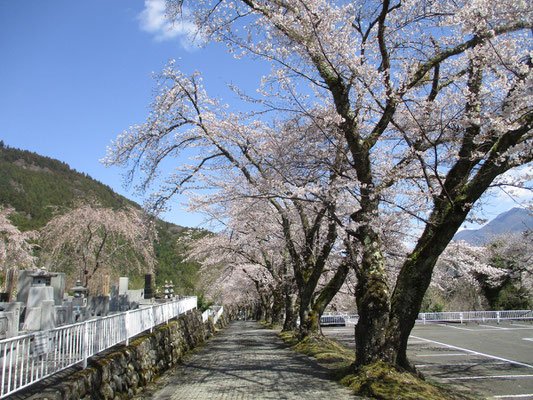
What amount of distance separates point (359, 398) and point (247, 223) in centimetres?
1104

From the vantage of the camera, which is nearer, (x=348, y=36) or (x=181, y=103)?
(x=348, y=36)

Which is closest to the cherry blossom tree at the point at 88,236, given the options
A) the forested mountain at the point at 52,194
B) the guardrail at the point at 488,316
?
the forested mountain at the point at 52,194

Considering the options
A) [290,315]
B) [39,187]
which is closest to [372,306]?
[290,315]

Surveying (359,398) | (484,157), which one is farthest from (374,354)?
(484,157)

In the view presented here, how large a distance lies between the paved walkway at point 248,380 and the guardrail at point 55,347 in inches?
53.2

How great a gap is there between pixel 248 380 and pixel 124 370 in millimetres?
2527

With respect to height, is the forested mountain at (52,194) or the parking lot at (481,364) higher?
the forested mountain at (52,194)

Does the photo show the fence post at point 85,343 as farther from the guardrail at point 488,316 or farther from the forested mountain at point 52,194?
the forested mountain at point 52,194

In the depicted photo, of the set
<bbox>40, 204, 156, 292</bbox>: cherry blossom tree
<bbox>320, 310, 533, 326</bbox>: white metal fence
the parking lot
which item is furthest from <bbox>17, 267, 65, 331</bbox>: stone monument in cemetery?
<bbox>320, 310, 533, 326</bbox>: white metal fence

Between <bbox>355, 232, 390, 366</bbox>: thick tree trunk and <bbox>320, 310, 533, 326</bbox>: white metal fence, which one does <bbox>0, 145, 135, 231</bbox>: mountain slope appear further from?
<bbox>355, 232, 390, 366</bbox>: thick tree trunk

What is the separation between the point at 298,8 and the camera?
22.4ft

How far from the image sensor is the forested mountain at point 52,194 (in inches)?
2366

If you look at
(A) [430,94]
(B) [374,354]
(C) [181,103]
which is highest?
(C) [181,103]

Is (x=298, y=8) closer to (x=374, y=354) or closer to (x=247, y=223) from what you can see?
(x=374, y=354)
